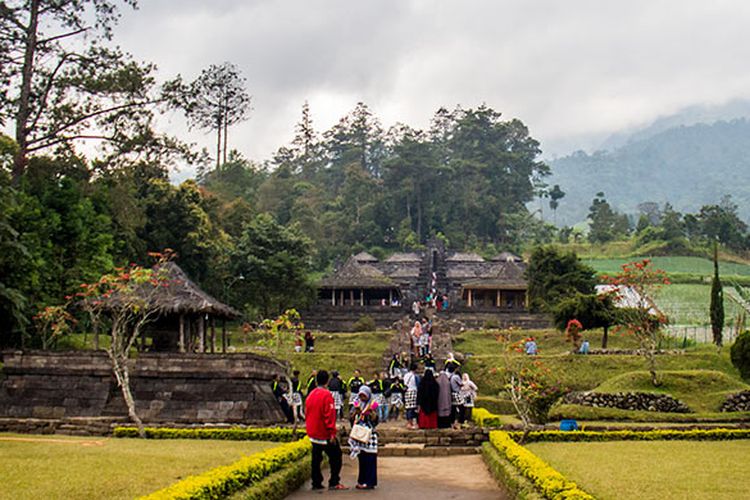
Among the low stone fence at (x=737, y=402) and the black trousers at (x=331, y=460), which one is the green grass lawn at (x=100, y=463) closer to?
the black trousers at (x=331, y=460)

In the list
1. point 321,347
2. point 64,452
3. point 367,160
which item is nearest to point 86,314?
point 321,347

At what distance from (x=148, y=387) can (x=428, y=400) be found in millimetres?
9643

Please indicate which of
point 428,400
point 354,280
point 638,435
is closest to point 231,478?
point 428,400

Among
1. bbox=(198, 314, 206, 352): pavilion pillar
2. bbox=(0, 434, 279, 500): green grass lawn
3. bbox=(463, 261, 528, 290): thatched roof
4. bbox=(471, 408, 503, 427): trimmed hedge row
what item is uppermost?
bbox=(463, 261, 528, 290): thatched roof

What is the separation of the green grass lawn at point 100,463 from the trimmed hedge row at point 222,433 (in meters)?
0.50

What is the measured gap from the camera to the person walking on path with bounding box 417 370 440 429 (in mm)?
18375

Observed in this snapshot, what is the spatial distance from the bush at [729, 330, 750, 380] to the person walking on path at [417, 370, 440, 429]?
12874 millimetres

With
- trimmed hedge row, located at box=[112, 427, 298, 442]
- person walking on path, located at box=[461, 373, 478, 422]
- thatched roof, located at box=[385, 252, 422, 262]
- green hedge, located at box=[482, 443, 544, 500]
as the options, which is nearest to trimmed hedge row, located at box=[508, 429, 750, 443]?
green hedge, located at box=[482, 443, 544, 500]

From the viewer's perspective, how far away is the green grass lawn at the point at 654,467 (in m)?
10.4

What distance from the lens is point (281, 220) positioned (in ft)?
270

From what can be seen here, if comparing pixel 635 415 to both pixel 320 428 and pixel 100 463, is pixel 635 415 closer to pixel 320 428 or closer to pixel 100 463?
pixel 320 428

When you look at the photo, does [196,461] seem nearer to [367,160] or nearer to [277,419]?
[277,419]

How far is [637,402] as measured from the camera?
82.5ft

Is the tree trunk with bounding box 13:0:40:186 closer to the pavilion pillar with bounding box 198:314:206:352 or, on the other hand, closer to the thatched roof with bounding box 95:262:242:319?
the thatched roof with bounding box 95:262:242:319
